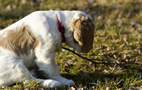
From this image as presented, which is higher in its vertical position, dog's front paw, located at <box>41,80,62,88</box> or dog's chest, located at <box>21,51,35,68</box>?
dog's chest, located at <box>21,51,35,68</box>

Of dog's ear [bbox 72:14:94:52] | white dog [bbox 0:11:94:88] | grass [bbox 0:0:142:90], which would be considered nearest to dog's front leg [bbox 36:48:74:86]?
white dog [bbox 0:11:94:88]

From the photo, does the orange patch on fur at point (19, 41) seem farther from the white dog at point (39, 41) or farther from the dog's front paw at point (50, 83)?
the dog's front paw at point (50, 83)

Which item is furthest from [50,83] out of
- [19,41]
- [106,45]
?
[106,45]

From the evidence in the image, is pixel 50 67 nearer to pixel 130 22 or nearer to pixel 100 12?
pixel 130 22

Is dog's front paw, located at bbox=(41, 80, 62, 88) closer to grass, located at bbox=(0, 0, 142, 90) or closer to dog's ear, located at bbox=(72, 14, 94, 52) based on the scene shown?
grass, located at bbox=(0, 0, 142, 90)

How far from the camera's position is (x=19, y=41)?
11.8ft

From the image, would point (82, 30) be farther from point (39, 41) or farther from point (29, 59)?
point (29, 59)

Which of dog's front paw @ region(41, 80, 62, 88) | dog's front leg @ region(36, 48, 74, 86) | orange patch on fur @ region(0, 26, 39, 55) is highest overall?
orange patch on fur @ region(0, 26, 39, 55)

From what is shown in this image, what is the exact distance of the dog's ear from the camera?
364 centimetres

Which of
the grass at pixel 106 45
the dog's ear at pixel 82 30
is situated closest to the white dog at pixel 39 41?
the dog's ear at pixel 82 30

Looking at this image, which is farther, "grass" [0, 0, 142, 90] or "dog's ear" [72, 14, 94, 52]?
"grass" [0, 0, 142, 90]

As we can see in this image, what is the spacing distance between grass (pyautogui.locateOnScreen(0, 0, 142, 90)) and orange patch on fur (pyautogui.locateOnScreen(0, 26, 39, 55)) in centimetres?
57

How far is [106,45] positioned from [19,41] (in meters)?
2.56

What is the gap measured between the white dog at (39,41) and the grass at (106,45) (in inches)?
10.6
